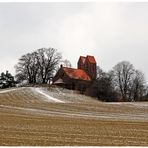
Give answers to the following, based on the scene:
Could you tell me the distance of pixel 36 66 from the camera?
92.4 m

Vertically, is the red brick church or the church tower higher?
the church tower

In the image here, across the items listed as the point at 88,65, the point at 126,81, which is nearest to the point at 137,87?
the point at 126,81

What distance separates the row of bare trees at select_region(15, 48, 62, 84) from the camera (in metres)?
92.1

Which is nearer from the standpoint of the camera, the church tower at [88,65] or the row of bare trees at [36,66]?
the row of bare trees at [36,66]

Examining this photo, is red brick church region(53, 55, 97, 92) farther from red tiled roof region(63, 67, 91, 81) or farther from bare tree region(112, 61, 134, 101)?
bare tree region(112, 61, 134, 101)

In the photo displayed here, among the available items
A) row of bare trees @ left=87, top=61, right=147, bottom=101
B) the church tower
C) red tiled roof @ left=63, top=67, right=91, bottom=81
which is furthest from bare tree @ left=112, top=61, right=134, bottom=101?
the church tower

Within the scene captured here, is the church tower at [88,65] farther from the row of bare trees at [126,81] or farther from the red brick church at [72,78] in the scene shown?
the row of bare trees at [126,81]

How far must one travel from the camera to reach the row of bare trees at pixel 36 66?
9212 cm

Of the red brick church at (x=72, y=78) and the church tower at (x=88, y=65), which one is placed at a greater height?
the church tower at (x=88, y=65)

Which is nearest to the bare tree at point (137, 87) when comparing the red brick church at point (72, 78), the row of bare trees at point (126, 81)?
the row of bare trees at point (126, 81)

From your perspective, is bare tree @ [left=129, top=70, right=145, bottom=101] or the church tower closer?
bare tree @ [left=129, top=70, right=145, bottom=101]

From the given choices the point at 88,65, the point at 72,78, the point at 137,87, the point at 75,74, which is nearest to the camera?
the point at 137,87

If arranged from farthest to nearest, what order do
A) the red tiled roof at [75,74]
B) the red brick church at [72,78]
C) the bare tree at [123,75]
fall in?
the red tiled roof at [75,74] < the red brick church at [72,78] < the bare tree at [123,75]

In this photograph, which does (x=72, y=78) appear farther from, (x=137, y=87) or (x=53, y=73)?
(x=137, y=87)
